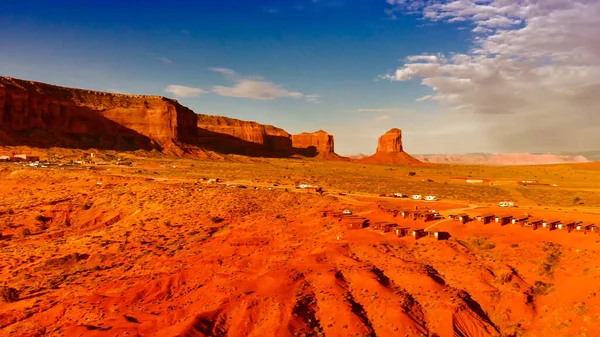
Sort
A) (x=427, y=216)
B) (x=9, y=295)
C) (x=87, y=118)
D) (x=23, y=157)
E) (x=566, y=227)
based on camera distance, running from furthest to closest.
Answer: (x=87, y=118)
(x=23, y=157)
(x=427, y=216)
(x=566, y=227)
(x=9, y=295)

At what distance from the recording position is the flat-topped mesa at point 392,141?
187625 mm

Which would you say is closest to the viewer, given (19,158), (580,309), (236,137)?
(580,309)

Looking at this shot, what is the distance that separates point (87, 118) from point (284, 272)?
112765 mm

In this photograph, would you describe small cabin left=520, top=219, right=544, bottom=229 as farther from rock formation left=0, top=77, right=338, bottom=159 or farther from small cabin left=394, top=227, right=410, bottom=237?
rock formation left=0, top=77, right=338, bottom=159

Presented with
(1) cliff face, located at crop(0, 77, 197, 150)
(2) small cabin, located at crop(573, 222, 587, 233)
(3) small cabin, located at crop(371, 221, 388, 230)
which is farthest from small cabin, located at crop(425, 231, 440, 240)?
(1) cliff face, located at crop(0, 77, 197, 150)

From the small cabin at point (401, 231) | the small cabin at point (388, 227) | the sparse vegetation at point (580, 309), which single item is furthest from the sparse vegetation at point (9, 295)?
the sparse vegetation at point (580, 309)

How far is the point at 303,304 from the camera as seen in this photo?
20.6m

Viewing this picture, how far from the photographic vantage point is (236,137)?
598 ft

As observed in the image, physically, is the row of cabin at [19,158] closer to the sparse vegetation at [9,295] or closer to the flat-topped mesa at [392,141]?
the sparse vegetation at [9,295]

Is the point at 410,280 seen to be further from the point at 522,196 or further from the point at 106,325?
the point at 522,196

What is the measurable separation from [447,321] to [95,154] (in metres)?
102

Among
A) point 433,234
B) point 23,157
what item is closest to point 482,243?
point 433,234

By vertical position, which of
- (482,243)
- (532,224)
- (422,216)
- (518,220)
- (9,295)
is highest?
(532,224)

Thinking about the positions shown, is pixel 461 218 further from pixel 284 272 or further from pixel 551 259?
pixel 284 272
